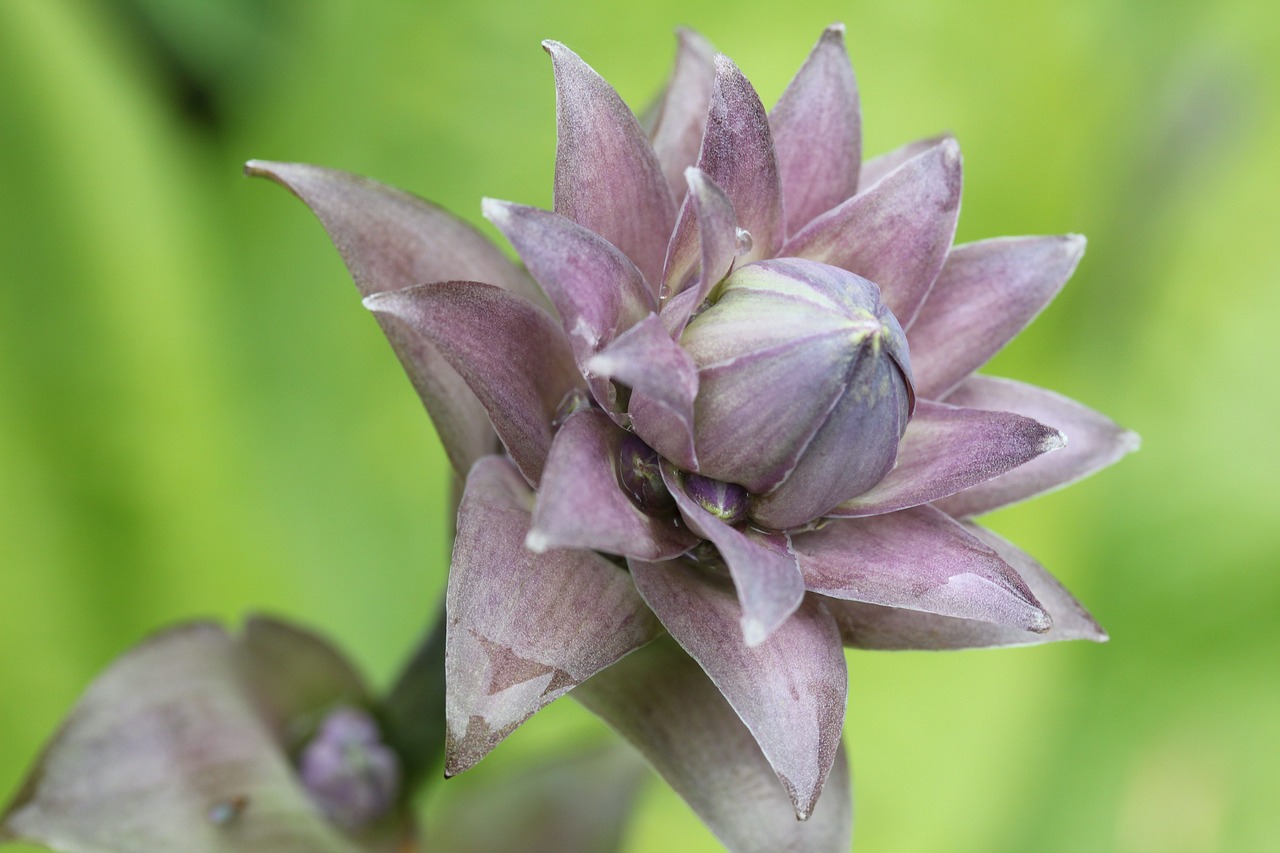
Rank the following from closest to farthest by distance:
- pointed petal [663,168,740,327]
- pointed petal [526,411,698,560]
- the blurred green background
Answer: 1. pointed petal [526,411,698,560]
2. pointed petal [663,168,740,327]
3. the blurred green background

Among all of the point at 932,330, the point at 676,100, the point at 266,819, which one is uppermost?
the point at 676,100

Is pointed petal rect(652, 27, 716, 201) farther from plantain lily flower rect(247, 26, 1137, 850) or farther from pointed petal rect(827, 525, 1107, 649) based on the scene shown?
pointed petal rect(827, 525, 1107, 649)

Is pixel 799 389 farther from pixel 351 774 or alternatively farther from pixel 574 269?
pixel 351 774

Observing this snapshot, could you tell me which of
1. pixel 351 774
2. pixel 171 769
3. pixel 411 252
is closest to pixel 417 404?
pixel 351 774

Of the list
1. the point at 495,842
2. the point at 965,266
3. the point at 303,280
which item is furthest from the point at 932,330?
the point at 303,280

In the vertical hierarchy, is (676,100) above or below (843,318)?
above

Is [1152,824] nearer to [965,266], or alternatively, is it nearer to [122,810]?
[965,266]

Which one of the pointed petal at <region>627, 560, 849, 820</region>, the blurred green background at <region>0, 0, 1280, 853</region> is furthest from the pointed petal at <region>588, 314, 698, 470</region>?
the blurred green background at <region>0, 0, 1280, 853</region>
